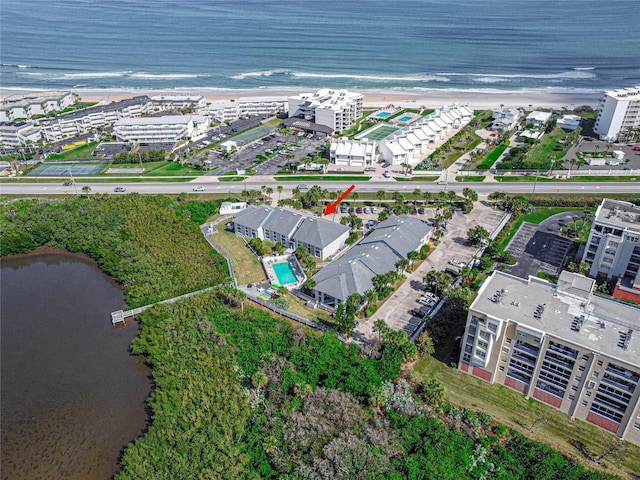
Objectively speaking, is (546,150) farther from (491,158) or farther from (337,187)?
(337,187)

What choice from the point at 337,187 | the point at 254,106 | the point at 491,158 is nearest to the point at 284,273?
the point at 337,187

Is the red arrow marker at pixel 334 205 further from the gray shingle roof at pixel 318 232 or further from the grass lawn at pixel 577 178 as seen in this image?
the grass lawn at pixel 577 178

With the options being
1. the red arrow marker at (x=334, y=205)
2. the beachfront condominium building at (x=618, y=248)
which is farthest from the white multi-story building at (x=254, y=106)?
the beachfront condominium building at (x=618, y=248)

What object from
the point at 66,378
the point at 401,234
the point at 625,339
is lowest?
the point at 66,378

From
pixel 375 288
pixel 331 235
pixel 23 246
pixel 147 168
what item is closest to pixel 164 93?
pixel 147 168

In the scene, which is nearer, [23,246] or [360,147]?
[23,246]

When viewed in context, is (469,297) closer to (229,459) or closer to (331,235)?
(331,235)

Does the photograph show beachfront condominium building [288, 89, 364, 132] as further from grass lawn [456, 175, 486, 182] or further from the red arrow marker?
grass lawn [456, 175, 486, 182]
